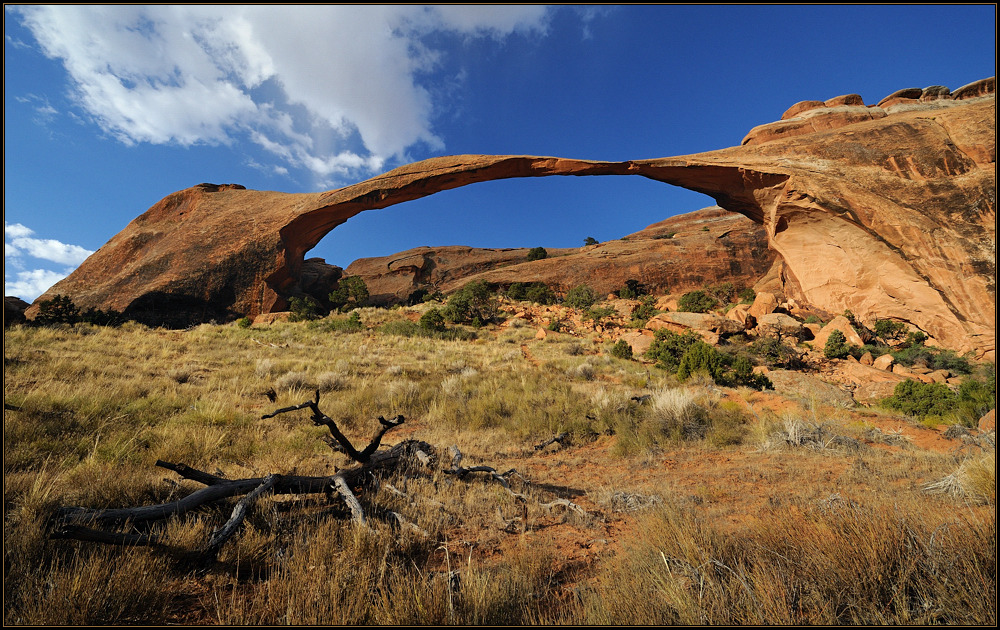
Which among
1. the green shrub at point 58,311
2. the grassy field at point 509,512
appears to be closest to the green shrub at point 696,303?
the grassy field at point 509,512

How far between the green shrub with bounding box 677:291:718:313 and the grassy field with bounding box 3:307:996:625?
593 inches

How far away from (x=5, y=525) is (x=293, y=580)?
1839mm

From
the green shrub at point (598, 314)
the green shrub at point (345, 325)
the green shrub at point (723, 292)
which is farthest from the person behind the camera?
the green shrub at point (723, 292)

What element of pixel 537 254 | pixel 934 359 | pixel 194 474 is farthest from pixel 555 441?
pixel 537 254

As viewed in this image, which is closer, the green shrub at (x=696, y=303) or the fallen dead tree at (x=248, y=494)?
the fallen dead tree at (x=248, y=494)

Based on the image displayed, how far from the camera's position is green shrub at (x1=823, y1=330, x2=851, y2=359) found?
13.8 metres

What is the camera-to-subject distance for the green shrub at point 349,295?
86.5 feet

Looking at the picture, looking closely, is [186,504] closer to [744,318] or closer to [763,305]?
[744,318]

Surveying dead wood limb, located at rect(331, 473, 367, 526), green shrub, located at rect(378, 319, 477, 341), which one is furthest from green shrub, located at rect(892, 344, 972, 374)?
dead wood limb, located at rect(331, 473, 367, 526)

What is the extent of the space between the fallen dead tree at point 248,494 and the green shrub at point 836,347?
51.9ft

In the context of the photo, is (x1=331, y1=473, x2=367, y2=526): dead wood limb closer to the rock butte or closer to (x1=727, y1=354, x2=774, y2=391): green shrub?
(x1=727, y1=354, x2=774, y2=391): green shrub

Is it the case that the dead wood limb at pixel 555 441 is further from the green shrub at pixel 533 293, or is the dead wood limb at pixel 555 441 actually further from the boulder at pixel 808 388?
the green shrub at pixel 533 293

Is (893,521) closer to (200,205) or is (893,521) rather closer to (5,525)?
(5,525)

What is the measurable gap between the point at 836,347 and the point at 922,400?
6.53m
